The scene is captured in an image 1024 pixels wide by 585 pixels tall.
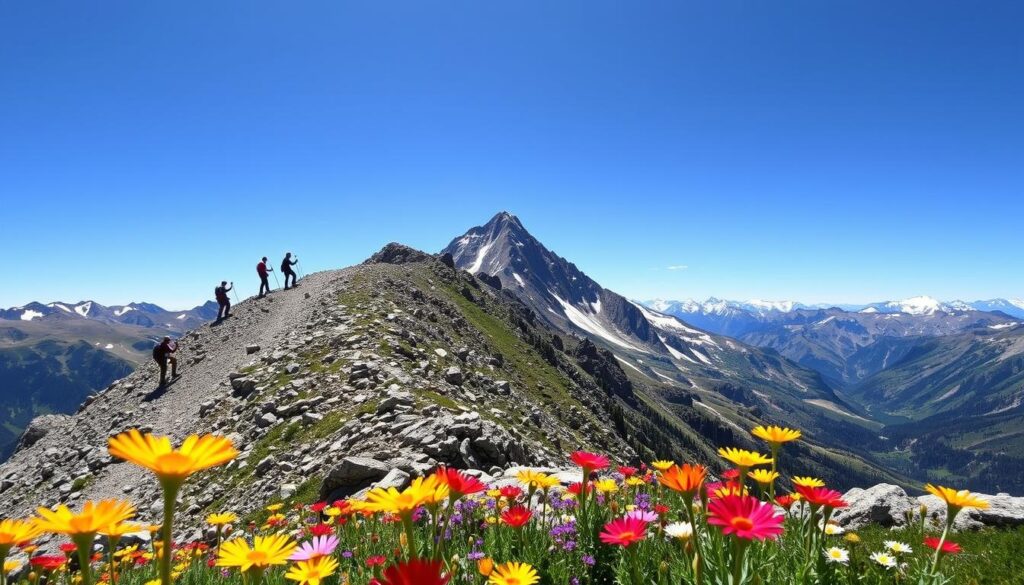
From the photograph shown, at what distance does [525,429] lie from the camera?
2950 centimetres

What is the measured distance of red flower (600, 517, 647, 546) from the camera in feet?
10.2

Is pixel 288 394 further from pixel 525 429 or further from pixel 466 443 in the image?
pixel 525 429

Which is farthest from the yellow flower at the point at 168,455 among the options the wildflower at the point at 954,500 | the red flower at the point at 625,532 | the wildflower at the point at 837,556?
the wildflower at the point at 954,500

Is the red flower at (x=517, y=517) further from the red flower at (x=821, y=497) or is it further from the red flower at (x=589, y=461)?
the red flower at (x=821, y=497)

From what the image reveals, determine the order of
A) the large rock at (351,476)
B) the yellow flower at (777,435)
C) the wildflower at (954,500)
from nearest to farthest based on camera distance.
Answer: the wildflower at (954,500), the yellow flower at (777,435), the large rock at (351,476)

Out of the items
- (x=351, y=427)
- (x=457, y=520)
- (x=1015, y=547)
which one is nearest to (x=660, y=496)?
(x=457, y=520)

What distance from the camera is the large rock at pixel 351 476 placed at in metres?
12.7

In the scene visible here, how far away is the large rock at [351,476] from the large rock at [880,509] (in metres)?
10.4

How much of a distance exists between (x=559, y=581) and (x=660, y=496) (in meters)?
2.96

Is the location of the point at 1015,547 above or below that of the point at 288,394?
below

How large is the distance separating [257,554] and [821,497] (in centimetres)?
375

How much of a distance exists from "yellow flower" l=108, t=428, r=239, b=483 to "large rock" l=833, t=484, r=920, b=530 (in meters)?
12.5

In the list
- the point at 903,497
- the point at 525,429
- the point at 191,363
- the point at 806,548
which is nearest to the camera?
the point at 806,548

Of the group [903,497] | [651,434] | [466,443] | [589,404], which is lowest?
[651,434]
